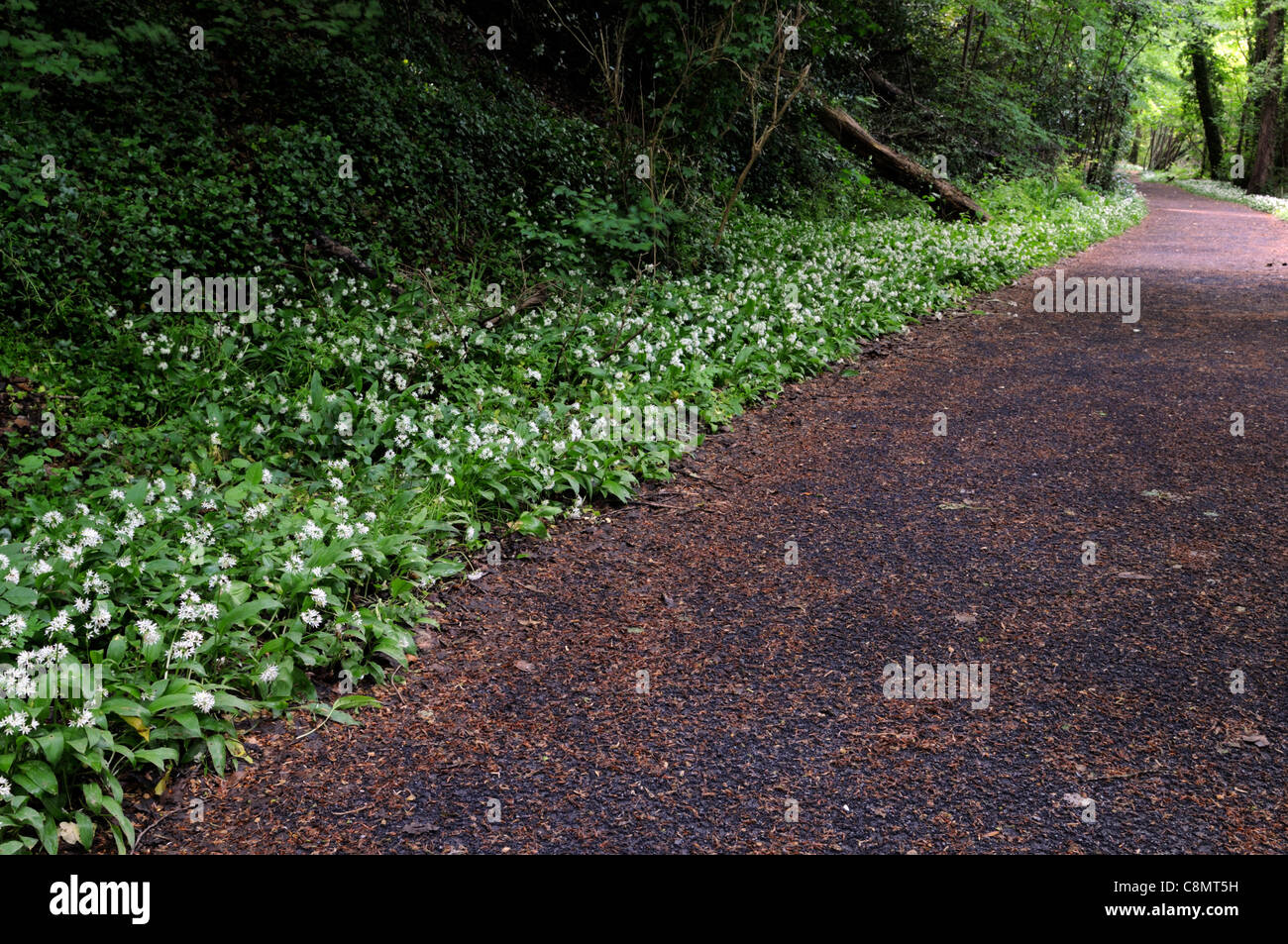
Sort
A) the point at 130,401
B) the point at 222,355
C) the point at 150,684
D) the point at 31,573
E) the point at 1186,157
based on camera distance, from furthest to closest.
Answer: the point at 1186,157 → the point at 222,355 → the point at 130,401 → the point at 31,573 → the point at 150,684

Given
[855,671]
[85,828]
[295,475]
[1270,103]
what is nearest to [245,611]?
[85,828]

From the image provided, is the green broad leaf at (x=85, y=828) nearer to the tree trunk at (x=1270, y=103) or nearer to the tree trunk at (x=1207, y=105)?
the tree trunk at (x=1270, y=103)

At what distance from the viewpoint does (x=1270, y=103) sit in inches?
1187

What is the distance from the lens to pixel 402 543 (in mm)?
4059

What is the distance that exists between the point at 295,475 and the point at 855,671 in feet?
10.3

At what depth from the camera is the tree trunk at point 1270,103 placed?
2948 centimetres

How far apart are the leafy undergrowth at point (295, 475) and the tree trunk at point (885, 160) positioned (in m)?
6.82

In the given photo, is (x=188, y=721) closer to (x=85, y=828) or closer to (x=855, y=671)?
(x=85, y=828)

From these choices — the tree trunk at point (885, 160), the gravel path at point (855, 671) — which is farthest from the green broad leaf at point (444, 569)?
the tree trunk at point (885, 160)

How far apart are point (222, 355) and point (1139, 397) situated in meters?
6.39

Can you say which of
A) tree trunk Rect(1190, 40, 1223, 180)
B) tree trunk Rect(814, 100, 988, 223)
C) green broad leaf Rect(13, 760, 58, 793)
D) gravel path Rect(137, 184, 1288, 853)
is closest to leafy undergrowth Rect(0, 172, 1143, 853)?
green broad leaf Rect(13, 760, 58, 793)
